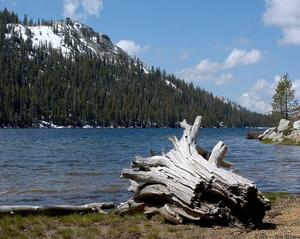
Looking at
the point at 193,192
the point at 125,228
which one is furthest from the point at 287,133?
the point at 125,228

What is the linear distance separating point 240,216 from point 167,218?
98.3 inches

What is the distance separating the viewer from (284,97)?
11000cm

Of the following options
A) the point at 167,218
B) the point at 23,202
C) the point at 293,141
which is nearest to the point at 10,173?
the point at 23,202

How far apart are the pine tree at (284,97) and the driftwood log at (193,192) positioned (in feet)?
314

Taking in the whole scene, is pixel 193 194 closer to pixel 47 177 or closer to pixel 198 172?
pixel 198 172

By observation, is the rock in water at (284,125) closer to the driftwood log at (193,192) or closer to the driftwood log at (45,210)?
the driftwood log at (193,192)

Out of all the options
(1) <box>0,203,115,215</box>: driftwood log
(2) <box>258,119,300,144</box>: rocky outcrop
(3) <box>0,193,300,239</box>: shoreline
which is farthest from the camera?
(2) <box>258,119,300,144</box>: rocky outcrop

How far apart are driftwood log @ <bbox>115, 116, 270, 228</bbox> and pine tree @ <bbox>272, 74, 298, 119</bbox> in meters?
95.6

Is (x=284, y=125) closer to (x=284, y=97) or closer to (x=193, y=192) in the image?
(x=284, y=97)

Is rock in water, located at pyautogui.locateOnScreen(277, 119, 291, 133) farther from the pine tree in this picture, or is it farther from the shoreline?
the shoreline

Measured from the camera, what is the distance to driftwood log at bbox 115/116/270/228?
14.7 meters

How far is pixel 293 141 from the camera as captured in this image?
77.8 m

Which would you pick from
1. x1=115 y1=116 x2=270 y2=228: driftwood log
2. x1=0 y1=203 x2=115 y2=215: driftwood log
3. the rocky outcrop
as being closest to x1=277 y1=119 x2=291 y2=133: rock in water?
the rocky outcrop

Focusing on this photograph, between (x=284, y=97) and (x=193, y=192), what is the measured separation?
99872 millimetres
